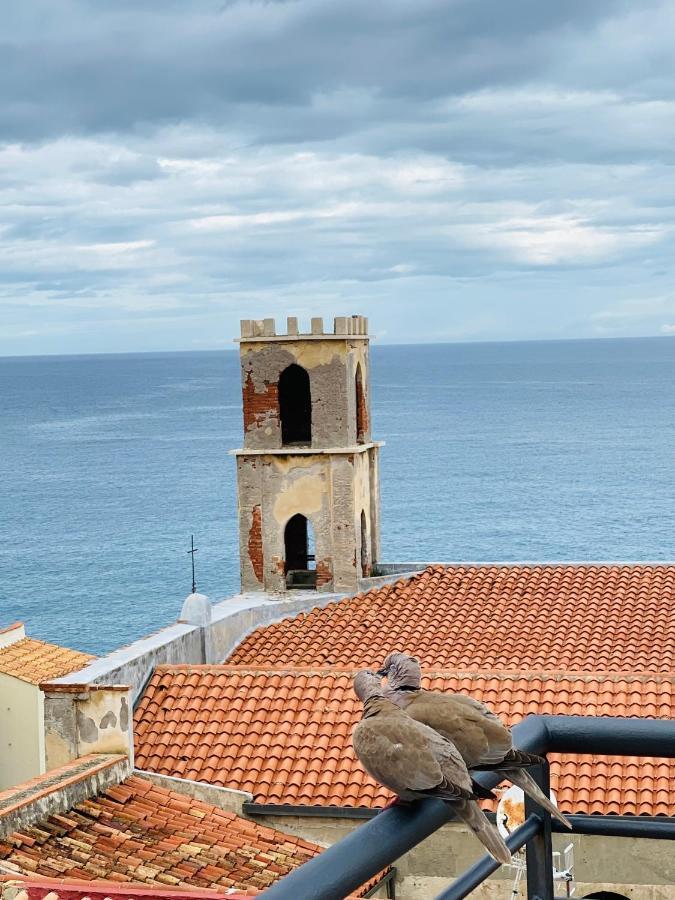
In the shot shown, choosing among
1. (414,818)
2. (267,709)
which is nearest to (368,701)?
(414,818)

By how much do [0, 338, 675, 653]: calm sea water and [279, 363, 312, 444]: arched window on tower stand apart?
2859cm

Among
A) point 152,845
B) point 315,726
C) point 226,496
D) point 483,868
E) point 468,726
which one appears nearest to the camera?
point 483,868

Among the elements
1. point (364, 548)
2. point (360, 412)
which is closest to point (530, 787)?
point (364, 548)

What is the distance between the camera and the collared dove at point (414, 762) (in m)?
2.46

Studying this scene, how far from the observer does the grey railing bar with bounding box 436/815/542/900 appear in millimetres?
2412

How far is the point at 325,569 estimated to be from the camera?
2322 centimetres

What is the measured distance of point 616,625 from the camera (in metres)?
20.2

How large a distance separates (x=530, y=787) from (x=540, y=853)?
0.21 m

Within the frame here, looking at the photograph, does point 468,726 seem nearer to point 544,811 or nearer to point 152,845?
point 544,811

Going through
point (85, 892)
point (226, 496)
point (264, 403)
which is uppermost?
point (264, 403)

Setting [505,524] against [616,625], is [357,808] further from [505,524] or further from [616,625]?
[505,524]

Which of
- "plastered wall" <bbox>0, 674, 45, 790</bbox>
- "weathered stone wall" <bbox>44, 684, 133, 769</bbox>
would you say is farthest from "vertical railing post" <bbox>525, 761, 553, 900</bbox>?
"plastered wall" <bbox>0, 674, 45, 790</bbox>

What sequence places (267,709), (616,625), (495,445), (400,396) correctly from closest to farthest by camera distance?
(267,709)
(616,625)
(495,445)
(400,396)

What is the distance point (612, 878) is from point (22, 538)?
6663 centimetres
